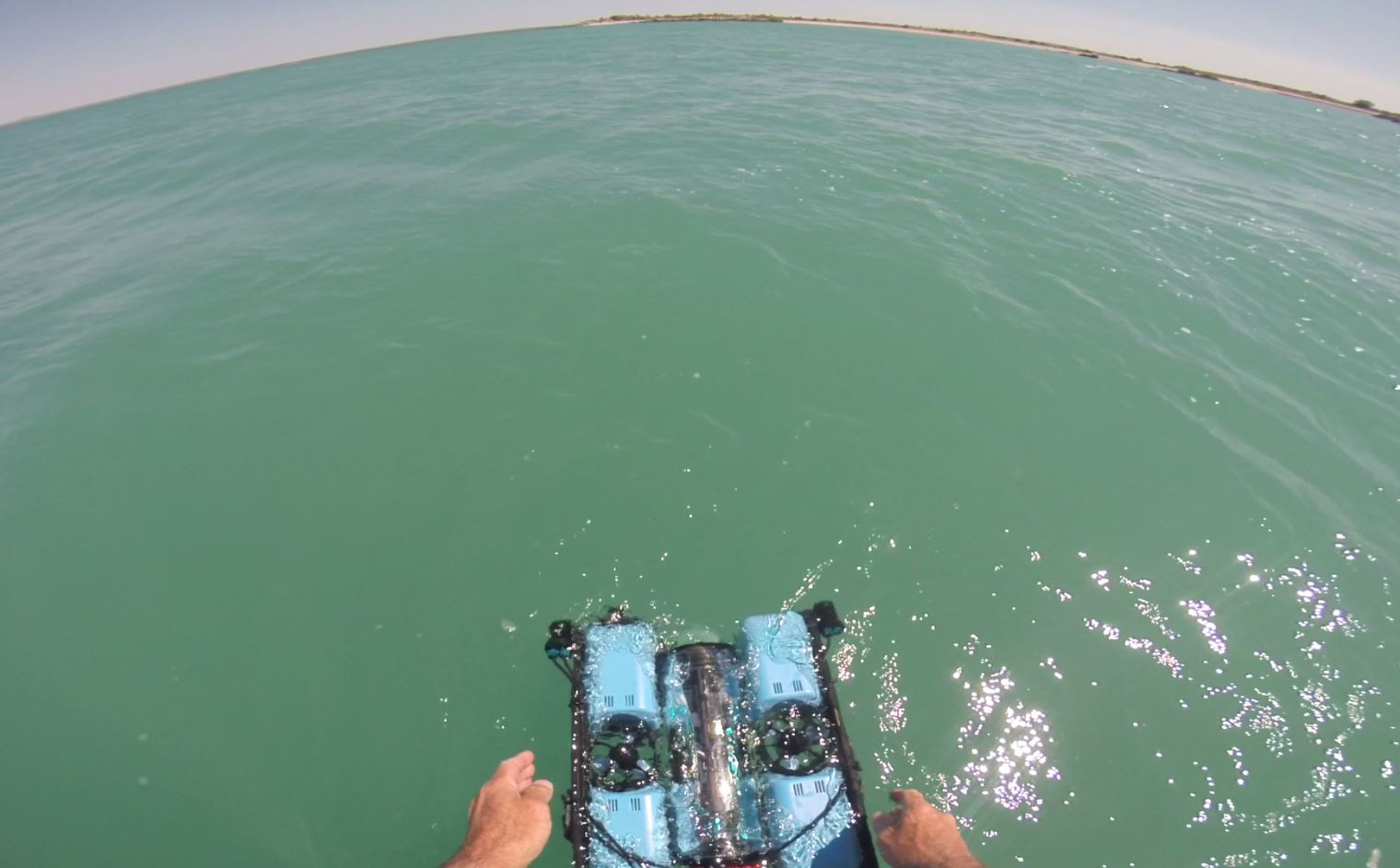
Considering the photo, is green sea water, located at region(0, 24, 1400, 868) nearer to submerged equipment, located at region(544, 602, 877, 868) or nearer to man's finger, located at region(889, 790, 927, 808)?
man's finger, located at region(889, 790, 927, 808)

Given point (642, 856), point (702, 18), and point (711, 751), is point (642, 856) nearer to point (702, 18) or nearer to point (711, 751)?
point (711, 751)

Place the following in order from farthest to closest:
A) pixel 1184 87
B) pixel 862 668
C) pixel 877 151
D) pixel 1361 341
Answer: pixel 1184 87, pixel 877 151, pixel 1361 341, pixel 862 668

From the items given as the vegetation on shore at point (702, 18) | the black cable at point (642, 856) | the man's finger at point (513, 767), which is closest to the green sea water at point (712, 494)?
the man's finger at point (513, 767)

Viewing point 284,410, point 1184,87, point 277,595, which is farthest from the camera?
point 1184,87

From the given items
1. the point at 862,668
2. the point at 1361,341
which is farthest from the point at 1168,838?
the point at 1361,341

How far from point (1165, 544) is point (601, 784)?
796 centimetres

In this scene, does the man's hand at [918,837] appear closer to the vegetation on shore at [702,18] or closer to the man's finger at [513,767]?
the man's finger at [513,767]

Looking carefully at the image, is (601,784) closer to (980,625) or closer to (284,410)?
(980,625)

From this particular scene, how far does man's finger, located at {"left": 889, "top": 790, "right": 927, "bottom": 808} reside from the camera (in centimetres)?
555

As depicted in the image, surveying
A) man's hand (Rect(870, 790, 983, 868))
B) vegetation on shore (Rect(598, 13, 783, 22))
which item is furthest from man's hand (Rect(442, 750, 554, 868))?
vegetation on shore (Rect(598, 13, 783, 22))

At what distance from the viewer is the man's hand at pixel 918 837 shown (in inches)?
201

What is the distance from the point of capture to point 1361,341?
11.8m

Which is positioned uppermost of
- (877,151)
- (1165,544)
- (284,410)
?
(877,151)

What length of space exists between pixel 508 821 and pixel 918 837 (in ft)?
12.2
